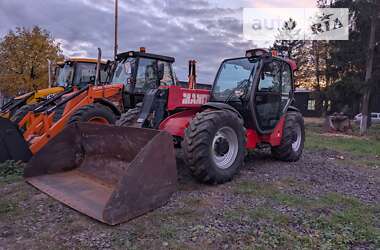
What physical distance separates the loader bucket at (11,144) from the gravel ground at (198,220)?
0.84 metres

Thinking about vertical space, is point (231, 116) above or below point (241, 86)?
below

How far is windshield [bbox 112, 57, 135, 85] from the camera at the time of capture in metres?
8.04

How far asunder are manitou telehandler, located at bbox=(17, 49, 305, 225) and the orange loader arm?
1016 mm

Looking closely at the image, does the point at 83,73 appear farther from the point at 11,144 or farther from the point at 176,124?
the point at 176,124

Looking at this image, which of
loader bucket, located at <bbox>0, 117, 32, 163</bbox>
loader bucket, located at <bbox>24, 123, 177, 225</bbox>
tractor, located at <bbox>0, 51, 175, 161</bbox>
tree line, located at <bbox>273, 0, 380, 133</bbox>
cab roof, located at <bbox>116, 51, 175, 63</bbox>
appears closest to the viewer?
loader bucket, located at <bbox>24, 123, 177, 225</bbox>

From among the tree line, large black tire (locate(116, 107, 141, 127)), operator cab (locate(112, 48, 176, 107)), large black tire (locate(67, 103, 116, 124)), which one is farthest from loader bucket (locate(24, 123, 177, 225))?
the tree line

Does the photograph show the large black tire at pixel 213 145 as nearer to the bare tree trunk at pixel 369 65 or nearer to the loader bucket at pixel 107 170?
the loader bucket at pixel 107 170

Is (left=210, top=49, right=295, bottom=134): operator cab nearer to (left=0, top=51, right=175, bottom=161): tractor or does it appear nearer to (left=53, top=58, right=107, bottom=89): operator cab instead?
(left=0, top=51, right=175, bottom=161): tractor

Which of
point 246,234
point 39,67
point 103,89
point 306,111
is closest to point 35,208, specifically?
point 246,234

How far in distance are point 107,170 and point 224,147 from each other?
1.75 meters

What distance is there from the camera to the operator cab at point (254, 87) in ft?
18.6

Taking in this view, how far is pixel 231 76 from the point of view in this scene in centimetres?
602

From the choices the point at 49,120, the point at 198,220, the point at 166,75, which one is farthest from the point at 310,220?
the point at 166,75

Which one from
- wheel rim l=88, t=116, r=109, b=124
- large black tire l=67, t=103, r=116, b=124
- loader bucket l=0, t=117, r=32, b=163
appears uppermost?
large black tire l=67, t=103, r=116, b=124
